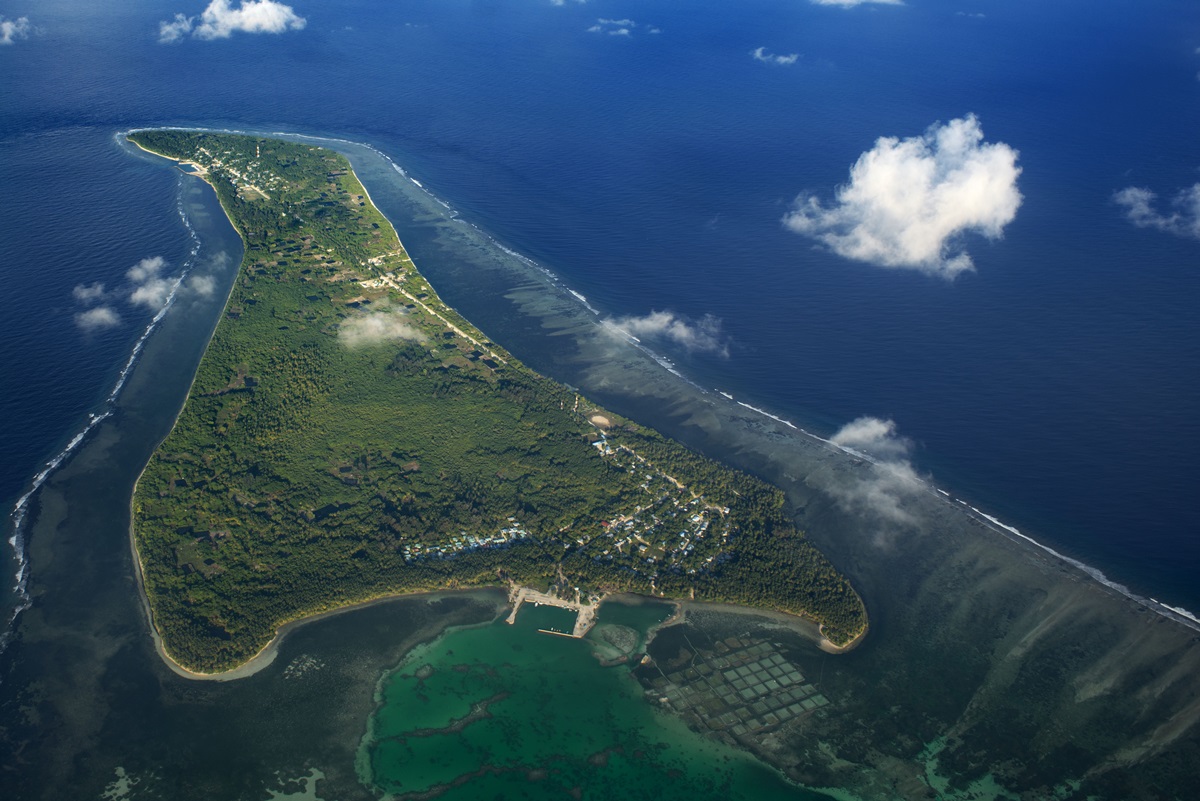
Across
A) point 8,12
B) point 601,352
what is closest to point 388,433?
point 601,352

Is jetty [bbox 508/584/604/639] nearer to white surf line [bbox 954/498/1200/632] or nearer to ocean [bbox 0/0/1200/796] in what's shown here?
ocean [bbox 0/0/1200/796]

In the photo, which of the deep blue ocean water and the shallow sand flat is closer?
the shallow sand flat

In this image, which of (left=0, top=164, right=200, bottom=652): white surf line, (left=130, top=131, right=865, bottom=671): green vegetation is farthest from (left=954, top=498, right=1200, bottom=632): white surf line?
(left=0, top=164, right=200, bottom=652): white surf line

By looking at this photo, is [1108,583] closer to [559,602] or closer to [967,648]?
[967,648]

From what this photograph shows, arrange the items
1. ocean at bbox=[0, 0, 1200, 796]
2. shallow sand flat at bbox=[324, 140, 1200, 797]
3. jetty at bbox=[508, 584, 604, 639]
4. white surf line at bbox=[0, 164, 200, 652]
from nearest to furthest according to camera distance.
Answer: shallow sand flat at bbox=[324, 140, 1200, 797], white surf line at bbox=[0, 164, 200, 652], jetty at bbox=[508, 584, 604, 639], ocean at bbox=[0, 0, 1200, 796]

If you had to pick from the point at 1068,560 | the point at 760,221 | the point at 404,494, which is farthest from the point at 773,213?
the point at 404,494

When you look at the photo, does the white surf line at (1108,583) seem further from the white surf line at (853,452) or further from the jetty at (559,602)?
the jetty at (559,602)

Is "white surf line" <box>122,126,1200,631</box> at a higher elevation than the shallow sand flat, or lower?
higher
